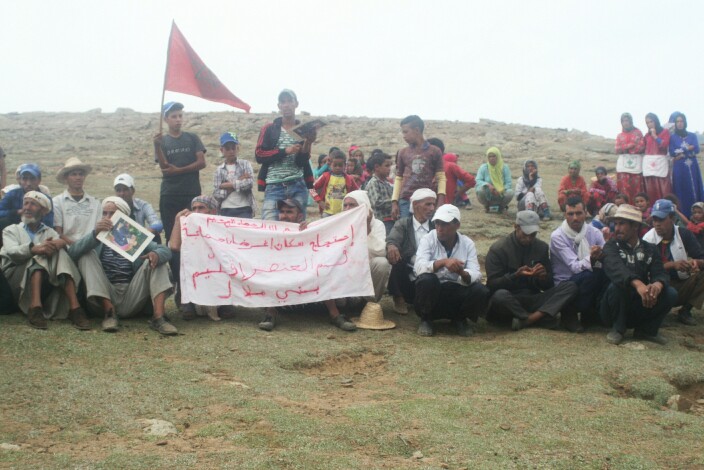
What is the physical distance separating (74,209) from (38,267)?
853 mm

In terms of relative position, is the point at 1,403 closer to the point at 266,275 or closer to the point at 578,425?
the point at 266,275

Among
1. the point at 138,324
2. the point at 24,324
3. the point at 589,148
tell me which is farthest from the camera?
the point at 589,148

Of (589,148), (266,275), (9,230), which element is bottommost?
(266,275)

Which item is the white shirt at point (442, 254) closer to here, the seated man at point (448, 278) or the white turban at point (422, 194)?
the seated man at point (448, 278)

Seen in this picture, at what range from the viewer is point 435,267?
280 inches

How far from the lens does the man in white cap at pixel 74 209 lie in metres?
7.21

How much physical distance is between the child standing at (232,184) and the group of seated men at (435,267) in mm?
455

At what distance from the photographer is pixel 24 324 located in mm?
6562

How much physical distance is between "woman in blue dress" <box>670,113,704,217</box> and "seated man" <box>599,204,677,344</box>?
585cm

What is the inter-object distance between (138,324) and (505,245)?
3816 millimetres

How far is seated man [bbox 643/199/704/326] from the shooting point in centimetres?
764

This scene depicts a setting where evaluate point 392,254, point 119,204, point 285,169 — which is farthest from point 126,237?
point 392,254

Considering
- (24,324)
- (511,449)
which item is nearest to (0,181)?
(24,324)

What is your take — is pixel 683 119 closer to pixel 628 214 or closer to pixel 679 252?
pixel 679 252
